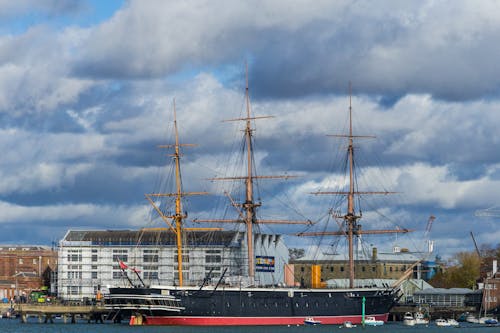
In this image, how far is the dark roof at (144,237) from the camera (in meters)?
176

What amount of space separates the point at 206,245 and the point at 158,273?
31.3 feet

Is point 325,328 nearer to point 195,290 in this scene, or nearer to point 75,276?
point 195,290

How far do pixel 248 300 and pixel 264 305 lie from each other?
7.28ft

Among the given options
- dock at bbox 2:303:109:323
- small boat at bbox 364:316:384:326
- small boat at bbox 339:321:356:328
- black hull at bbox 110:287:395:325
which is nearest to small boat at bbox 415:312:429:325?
black hull at bbox 110:287:395:325

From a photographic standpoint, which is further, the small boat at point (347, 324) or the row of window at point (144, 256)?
the row of window at point (144, 256)

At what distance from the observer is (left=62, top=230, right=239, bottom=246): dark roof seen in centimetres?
17638

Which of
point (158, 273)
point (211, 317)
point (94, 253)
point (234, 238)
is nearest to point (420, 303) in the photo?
point (234, 238)

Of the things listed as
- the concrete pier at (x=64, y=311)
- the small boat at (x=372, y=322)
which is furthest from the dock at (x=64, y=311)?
the small boat at (x=372, y=322)

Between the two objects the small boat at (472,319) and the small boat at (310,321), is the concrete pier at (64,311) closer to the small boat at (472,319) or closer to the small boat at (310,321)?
the small boat at (310,321)

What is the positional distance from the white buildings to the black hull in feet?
165

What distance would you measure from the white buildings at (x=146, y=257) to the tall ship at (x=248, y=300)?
43845 millimetres

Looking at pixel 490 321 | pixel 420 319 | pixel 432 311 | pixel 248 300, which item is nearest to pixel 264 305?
pixel 248 300

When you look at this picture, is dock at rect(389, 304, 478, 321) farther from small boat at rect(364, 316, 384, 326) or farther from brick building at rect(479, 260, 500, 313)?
small boat at rect(364, 316, 384, 326)

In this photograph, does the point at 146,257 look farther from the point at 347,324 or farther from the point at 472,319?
the point at 347,324
